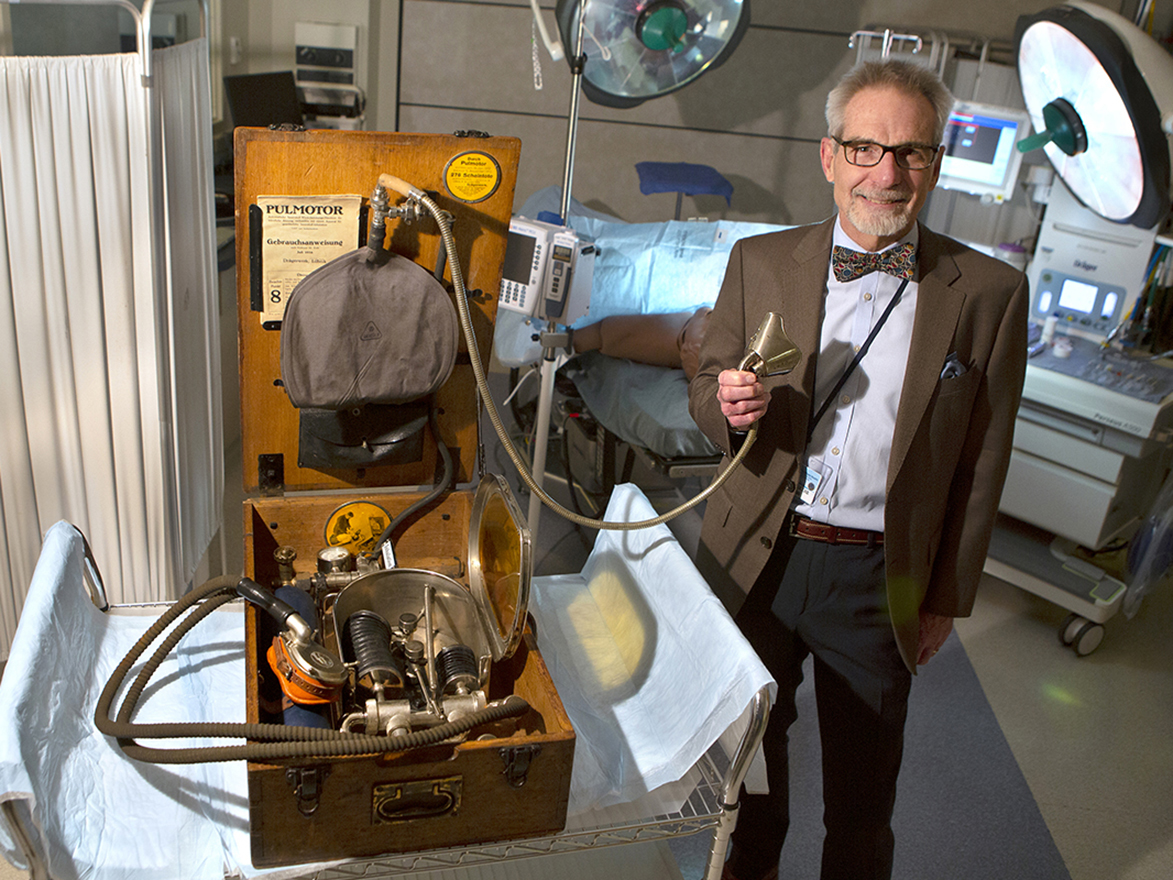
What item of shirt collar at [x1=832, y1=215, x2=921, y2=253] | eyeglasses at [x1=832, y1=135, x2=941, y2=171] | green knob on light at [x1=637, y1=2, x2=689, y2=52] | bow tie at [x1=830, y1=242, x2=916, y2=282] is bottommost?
bow tie at [x1=830, y1=242, x2=916, y2=282]

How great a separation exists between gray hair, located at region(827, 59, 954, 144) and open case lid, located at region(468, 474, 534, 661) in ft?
2.30

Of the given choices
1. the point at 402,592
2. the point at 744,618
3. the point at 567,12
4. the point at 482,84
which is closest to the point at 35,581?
the point at 402,592

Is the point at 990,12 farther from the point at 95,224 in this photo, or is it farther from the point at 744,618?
the point at 95,224

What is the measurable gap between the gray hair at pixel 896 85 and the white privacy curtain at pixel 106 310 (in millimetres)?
1002

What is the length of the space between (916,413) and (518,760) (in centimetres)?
74

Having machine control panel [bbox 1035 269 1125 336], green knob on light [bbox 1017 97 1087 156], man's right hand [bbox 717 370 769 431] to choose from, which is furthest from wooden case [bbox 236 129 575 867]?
machine control panel [bbox 1035 269 1125 336]

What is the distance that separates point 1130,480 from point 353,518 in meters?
2.24

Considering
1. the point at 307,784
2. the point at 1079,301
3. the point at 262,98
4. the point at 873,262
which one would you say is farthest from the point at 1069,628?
the point at 262,98

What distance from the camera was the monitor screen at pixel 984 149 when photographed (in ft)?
9.05

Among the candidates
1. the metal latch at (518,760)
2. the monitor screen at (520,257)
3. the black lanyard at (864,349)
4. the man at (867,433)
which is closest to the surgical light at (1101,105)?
the man at (867,433)

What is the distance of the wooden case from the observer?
92 centimetres

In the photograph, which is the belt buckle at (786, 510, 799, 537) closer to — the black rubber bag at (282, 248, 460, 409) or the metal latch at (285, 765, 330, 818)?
the black rubber bag at (282, 248, 460, 409)

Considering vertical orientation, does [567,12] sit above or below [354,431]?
above

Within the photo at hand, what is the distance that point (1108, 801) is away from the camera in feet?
7.12
